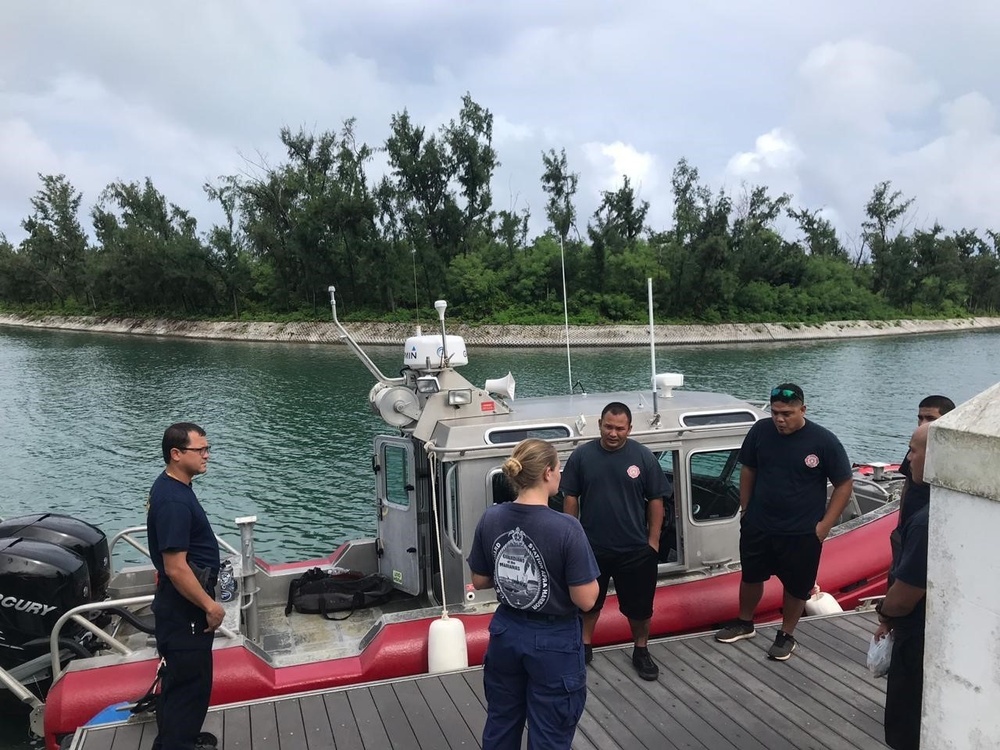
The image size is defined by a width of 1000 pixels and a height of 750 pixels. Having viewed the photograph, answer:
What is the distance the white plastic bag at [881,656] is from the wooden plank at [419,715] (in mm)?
2028

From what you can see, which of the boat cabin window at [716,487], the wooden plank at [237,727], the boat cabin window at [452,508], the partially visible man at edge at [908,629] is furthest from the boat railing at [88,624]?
the partially visible man at edge at [908,629]

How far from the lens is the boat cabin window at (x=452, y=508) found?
4.89 meters

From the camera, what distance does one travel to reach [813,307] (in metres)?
57.1

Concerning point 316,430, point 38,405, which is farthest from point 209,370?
point 316,430

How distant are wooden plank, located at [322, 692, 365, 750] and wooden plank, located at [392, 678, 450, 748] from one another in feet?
0.89

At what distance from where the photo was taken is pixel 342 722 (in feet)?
12.3

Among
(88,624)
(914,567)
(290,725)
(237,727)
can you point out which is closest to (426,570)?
(290,725)

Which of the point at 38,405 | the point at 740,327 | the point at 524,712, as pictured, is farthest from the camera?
the point at 740,327

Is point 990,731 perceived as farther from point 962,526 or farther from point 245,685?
point 245,685

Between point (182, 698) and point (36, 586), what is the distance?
2067mm

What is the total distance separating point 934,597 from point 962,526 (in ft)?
0.79

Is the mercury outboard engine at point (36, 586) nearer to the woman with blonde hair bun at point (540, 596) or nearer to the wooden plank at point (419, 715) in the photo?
the wooden plank at point (419, 715)

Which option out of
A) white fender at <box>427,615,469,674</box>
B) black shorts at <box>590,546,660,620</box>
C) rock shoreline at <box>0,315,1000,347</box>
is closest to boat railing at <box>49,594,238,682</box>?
white fender at <box>427,615,469,674</box>

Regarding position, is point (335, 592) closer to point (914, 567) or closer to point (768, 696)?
point (768, 696)
